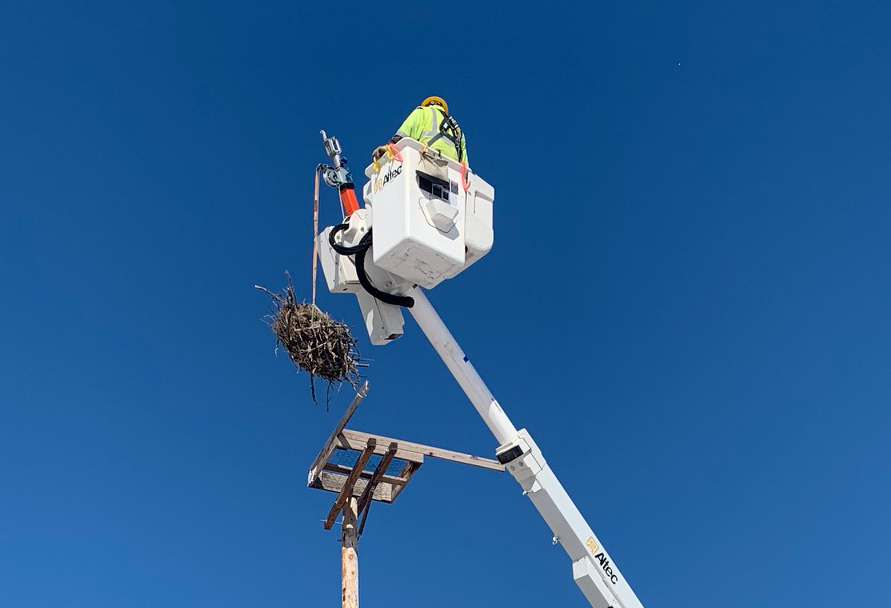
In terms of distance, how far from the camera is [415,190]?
36.9ft

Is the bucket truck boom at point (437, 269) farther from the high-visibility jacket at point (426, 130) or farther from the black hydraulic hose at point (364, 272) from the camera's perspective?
the high-visibility jacket at point (426, 130)

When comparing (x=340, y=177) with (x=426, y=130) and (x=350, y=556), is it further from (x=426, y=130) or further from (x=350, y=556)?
(x=350, y=556)

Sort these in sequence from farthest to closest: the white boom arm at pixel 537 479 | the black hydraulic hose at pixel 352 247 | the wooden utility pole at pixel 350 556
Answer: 1. the white boom arm at pixel 537 479
2. the black hydraulic hose at pixel 352 247
3. the wooden utility pole at pixel 350 556

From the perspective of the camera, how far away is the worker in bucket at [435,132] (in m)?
12.0

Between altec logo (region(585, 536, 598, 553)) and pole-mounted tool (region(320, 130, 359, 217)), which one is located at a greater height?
pole-mounted tool (region(320, 130, 359, 217))

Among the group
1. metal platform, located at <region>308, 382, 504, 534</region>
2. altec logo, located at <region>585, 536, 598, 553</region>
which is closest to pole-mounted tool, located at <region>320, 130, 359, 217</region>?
metal platform, located at <region>308, 382, 504, 534</region>

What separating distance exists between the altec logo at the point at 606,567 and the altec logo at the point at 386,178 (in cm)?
464

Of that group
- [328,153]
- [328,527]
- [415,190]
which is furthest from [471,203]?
[328,527]

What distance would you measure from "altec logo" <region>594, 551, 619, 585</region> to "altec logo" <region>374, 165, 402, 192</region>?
4636mm

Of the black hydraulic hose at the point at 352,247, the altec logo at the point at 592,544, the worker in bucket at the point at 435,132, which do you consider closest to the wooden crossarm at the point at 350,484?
the black hydraulic hose at the point at 352,247

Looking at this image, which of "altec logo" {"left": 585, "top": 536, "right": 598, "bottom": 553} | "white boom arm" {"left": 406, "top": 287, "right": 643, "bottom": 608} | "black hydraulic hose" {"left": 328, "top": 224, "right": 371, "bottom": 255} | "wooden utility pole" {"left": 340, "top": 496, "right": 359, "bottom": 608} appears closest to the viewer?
"wooden utility pole" {"left": 340, "top": 496, "right": 359, "bottom": 608}

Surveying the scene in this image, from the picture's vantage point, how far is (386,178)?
38.1 feet

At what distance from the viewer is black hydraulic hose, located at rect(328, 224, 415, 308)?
1175 cm

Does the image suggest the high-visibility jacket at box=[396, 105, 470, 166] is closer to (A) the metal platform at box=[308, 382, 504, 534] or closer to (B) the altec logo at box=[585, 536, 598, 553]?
(A) the metal platform at box=[308, 382, 504, 534]
